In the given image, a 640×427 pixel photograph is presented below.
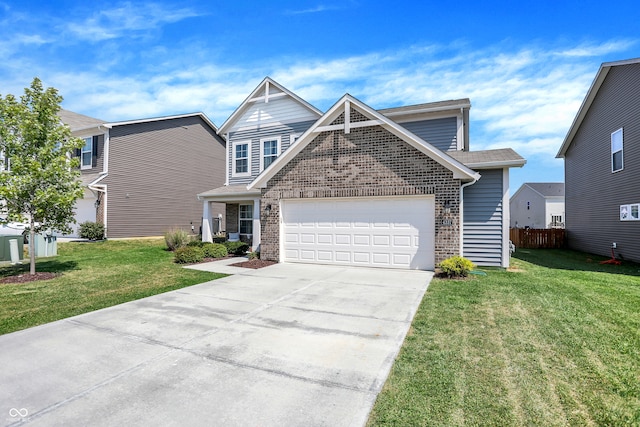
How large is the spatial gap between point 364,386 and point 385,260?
751 centimetres

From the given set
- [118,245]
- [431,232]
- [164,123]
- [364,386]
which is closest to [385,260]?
[431,232]

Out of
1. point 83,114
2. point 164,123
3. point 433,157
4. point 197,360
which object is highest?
point 83,114

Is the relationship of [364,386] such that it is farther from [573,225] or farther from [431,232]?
[573,225]

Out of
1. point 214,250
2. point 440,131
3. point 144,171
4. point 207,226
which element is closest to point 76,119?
point 144,171

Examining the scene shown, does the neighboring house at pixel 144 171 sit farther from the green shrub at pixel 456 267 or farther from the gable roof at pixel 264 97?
the green shrub at pixel 456 267

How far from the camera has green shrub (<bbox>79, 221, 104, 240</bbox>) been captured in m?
17.9

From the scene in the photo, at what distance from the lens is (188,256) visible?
1245cm

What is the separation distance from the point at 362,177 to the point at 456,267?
13.2 ft

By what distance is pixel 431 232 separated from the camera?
33.7ft

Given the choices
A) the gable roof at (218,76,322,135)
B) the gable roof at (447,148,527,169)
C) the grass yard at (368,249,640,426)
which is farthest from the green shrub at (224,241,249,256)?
the gable roof at (447,148,527,169)

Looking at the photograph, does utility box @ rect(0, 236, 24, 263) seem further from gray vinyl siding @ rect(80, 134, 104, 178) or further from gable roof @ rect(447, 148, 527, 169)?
gable roof @ rect(447, 148, 527, 169)

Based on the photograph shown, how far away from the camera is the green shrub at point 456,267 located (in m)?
9.04

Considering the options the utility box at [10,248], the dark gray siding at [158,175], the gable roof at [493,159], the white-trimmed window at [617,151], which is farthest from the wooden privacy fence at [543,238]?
the utility box at [10,248]

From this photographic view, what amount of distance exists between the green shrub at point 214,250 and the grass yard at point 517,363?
9.27 meters
